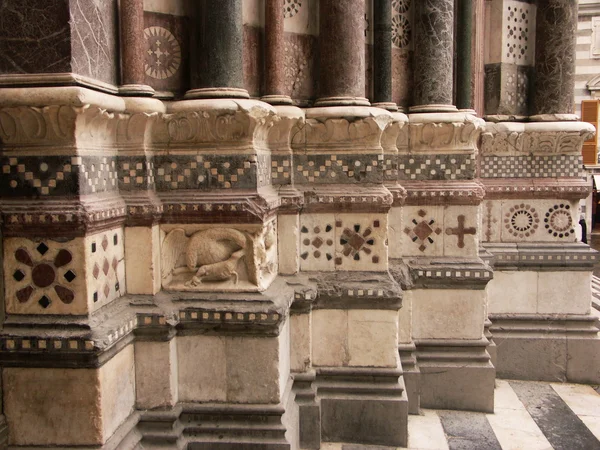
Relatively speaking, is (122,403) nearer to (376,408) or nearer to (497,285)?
(376,408)

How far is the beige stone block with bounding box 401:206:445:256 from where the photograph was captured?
5.22 m

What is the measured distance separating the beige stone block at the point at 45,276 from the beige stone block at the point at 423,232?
2910 mm

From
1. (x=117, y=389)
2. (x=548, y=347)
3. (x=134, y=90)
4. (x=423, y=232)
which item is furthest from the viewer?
(x=548, y=347)

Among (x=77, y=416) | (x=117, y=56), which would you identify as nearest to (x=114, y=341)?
(x=77, y=416)

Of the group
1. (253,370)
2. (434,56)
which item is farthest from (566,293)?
(253,370)

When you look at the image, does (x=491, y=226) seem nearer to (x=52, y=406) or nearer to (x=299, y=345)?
(x=299, y=345)

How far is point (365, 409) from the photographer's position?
169 inches

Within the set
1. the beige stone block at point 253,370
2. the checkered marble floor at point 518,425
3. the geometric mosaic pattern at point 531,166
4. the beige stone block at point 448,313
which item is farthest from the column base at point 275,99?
the geometric mosaic pattern at point 531,166

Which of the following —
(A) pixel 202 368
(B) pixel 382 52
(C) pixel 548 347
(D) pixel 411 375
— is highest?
(B) pixel 382 52

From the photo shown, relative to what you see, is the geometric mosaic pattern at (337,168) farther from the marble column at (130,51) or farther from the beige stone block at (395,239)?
the marble column at (130,51)

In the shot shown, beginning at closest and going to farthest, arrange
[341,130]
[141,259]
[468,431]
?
[141,259] < [341,130] < [468,431]

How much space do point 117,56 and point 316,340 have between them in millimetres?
2214

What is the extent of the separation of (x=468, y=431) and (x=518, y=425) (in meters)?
0.45

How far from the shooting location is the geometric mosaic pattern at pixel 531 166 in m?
6.31
